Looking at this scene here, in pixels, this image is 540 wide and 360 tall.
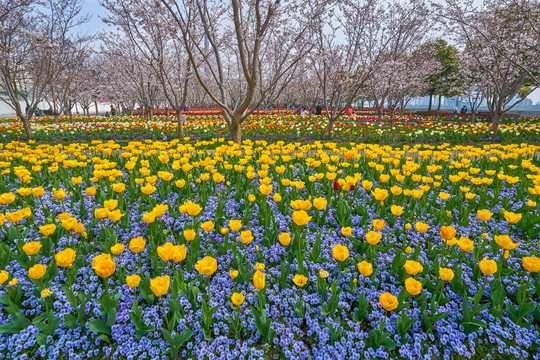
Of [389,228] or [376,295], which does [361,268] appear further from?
[389,228]

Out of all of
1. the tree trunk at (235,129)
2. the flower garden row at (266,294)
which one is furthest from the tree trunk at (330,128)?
the flower garden row at (266,294)

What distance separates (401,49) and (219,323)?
43.8 feet

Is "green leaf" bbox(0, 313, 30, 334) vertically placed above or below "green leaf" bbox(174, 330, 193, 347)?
above

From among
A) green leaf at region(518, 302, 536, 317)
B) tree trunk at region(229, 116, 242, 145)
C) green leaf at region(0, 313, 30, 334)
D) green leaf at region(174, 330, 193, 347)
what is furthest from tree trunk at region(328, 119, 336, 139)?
green leaf at region(0, 313, 30, 334)

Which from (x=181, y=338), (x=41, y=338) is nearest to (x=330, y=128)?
(x=181, y=338)

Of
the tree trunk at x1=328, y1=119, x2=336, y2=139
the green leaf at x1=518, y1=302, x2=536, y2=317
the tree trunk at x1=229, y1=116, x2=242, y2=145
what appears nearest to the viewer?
the green leaf at x1=518, y1=302, x2=536, y2=317

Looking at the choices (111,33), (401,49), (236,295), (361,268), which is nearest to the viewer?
(236,295)

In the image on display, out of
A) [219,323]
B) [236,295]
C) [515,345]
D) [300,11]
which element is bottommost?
[515,345]

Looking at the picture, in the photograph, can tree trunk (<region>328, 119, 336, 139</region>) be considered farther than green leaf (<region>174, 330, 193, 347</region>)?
Yes

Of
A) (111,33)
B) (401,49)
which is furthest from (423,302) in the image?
(111,33)

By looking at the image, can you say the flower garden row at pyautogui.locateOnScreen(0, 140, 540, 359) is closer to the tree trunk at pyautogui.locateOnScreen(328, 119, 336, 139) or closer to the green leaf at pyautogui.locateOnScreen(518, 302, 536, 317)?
the green leaf at pyautogui.locateOnScreen(518, 302, 536, 317)

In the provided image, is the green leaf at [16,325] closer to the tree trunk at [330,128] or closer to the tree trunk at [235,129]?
the tree trunk at [235,129]

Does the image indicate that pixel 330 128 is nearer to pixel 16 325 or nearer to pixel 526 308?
pixel 526 308

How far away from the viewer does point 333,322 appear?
1982 mm
